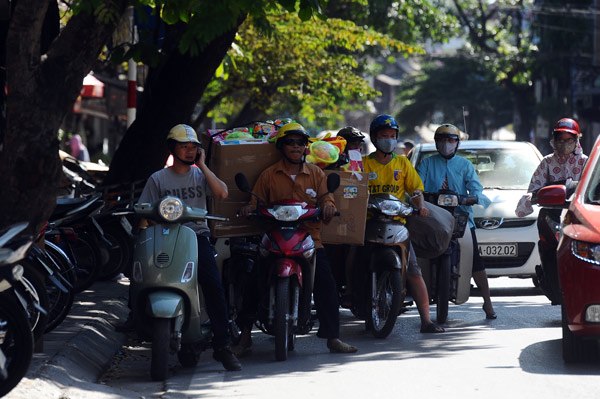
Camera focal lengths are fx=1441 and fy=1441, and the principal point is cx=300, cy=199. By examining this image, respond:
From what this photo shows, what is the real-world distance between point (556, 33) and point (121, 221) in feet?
112

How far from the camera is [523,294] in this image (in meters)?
15.9

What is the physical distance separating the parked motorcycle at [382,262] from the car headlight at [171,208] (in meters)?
2.37

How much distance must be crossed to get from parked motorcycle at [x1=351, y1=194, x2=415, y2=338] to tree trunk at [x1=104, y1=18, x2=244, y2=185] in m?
4.74

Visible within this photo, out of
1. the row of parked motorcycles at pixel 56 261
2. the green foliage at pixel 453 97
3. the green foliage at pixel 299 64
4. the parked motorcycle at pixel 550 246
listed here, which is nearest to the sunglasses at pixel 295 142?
the row of parked motorcycles at pixel 56 261

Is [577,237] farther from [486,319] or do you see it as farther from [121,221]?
[121,221]

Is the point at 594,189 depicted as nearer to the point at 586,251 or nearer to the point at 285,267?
the point at 586,251

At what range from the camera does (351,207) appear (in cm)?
1102

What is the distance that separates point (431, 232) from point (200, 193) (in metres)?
2.65

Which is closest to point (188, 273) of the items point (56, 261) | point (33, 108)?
point (33, 108)

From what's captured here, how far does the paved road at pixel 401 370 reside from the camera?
341 inches

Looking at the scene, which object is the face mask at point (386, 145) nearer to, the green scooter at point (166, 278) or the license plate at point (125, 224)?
the green scooter at point (166, 278)

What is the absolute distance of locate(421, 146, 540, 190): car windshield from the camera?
51.9 feet

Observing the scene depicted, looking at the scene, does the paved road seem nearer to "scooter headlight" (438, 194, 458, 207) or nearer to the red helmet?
"scooter headlight" (438, 194, 458, 207)

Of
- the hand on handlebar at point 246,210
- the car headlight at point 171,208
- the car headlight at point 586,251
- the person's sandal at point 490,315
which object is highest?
the car headlight at point 171,208
